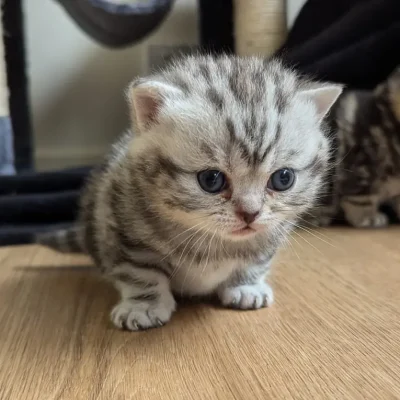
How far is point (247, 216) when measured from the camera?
0.87m

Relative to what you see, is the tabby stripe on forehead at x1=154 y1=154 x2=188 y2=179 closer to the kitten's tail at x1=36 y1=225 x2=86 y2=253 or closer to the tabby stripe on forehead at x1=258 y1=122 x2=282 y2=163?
the tabby stripe on forehead at x1=258 y1=122 x2=282 y2=163

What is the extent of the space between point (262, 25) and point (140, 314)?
1.46 metres

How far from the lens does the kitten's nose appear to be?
2.86ft

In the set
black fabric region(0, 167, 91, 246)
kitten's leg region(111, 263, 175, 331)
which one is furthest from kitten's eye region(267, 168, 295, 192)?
black fabric region(0, 167, 91, 246)

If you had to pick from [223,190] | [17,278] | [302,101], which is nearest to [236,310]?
[223,190]

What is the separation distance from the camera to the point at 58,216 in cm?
176

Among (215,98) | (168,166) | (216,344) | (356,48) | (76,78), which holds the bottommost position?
(216,344)

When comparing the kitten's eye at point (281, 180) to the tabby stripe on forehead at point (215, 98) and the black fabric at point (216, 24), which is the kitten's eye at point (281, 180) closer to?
the tabby stripe on forehead at point (215, 98)

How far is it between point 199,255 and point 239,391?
0.98 feet

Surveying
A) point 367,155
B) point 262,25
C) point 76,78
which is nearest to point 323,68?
point 367,155

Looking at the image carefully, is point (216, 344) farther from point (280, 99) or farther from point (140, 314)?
point (280, 99)

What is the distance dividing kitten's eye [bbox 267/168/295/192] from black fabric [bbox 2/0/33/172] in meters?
1.49

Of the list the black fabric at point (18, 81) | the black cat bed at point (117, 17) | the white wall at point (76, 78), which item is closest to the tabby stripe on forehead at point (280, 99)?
the black cat bed at point (117, 17)

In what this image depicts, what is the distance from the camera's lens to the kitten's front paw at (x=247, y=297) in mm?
1050
